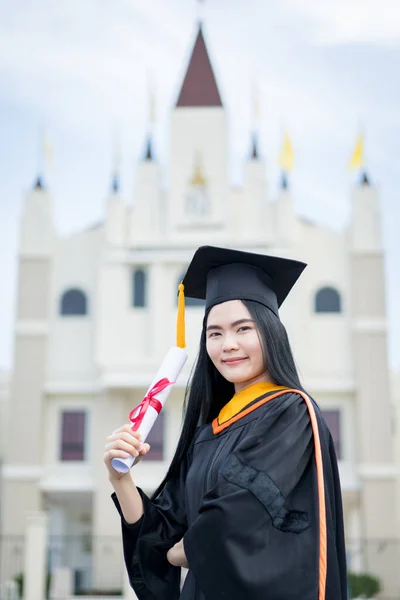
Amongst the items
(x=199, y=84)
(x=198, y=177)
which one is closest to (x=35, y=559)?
(x=198, y=177)

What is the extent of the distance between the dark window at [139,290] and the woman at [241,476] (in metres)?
17.6

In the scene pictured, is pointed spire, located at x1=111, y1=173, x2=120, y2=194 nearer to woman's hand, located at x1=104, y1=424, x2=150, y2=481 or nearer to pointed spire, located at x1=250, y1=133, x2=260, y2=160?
pointed spire, located at x1=250, y1=133, x2=260, y2=160

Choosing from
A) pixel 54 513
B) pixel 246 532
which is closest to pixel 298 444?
pixel 246 532

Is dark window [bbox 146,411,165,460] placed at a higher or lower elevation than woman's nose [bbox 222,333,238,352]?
lower

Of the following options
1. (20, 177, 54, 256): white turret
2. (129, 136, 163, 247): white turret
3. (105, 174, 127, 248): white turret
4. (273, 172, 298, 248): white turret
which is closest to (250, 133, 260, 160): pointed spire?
(273, 172, 298, 248): white turret

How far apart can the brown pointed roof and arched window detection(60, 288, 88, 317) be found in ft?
19.1

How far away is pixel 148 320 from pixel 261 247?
3.50 metres

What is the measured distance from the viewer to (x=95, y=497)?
64.8 ft

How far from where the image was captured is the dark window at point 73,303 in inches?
847

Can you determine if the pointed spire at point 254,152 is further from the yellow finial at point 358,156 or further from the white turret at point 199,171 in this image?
the yellow finial at point 358,156

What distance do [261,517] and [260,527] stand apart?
0.03 m

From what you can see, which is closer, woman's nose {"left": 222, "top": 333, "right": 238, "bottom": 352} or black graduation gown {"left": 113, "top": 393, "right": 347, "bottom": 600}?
black graduation gown {"left": 113, "top": 393, "right": 347, "bottom": 600}

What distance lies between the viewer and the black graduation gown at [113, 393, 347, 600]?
2453 mm

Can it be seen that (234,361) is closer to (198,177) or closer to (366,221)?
(198,177)
